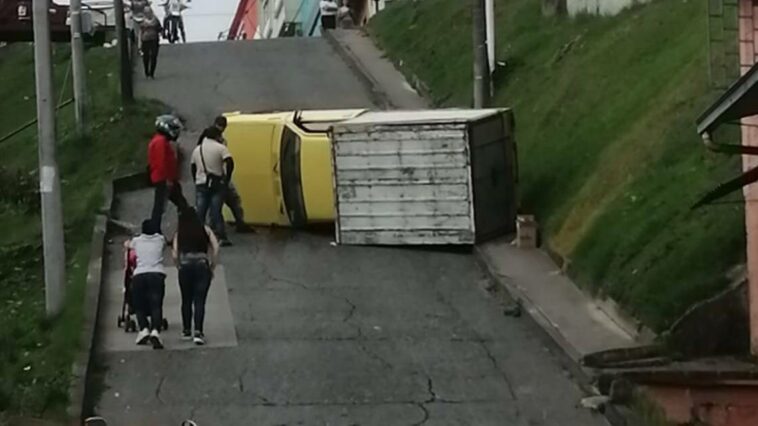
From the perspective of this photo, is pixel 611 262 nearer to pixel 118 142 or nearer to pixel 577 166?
pixel 577 166

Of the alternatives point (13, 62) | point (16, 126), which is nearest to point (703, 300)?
point (16, 126)

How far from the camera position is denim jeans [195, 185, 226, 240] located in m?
19.6

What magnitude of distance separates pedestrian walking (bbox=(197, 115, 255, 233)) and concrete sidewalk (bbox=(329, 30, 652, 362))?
3048 mm

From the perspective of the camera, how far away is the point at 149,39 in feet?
105

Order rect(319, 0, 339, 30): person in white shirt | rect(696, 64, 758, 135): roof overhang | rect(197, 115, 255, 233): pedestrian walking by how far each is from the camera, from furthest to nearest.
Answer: rect(319, 0, 339, 30): person in white shirt
rect(197, 115, 255, 233): pedestrian walking
rect(696, 64, 758, 135): roof overhang

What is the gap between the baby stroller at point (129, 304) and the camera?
15102mm

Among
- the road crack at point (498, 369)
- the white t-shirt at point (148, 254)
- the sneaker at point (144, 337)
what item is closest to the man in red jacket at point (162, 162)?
the white t-shirt at point (148, 254)

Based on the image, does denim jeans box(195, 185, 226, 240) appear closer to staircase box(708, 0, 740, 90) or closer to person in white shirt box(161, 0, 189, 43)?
staircase box(708, 0, 740, 90)

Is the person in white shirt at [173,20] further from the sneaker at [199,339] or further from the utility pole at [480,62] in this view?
the sneaker at [199,339]

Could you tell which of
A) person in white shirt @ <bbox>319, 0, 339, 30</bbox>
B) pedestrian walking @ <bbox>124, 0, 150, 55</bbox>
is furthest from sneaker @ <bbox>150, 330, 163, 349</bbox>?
person in white shirt @ <bbox>319, 0, 339, 30</bbox>

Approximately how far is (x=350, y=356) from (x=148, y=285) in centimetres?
187

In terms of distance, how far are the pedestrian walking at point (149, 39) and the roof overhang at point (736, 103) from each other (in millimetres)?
21907

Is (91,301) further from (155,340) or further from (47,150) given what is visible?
(155,340)

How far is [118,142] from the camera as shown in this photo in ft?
86.2
